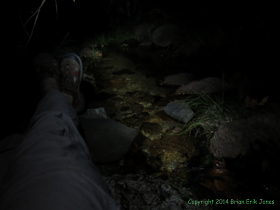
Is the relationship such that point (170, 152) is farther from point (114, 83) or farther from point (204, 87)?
point (114, 83)

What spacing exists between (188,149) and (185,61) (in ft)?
10.0

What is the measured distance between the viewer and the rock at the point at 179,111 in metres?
2.37

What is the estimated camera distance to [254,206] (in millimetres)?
1388

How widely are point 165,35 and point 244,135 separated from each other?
452cm

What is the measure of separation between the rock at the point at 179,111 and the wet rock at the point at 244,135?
0.51 meters

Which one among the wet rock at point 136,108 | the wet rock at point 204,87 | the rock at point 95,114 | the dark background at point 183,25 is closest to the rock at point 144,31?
the dark background at point 183,25

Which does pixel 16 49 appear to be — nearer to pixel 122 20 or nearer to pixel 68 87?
pixel 68 87

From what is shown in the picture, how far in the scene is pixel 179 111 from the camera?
247cm

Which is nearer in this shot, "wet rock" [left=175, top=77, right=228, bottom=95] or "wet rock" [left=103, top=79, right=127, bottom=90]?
"wet rock" [left=175, top=77, right=228, bottom=95]

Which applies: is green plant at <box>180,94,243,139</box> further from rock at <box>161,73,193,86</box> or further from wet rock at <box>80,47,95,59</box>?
wet rock at <box>80,47,95,59</box>

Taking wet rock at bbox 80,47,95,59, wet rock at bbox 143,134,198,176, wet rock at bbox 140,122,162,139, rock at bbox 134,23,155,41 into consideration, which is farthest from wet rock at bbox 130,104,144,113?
rock at bbox 134,23,155,41

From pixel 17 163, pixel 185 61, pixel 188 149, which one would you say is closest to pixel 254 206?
pixel 188 149

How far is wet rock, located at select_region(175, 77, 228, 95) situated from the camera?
9.48 ft

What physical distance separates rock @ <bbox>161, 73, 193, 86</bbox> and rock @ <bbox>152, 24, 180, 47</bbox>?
217 centimetres
